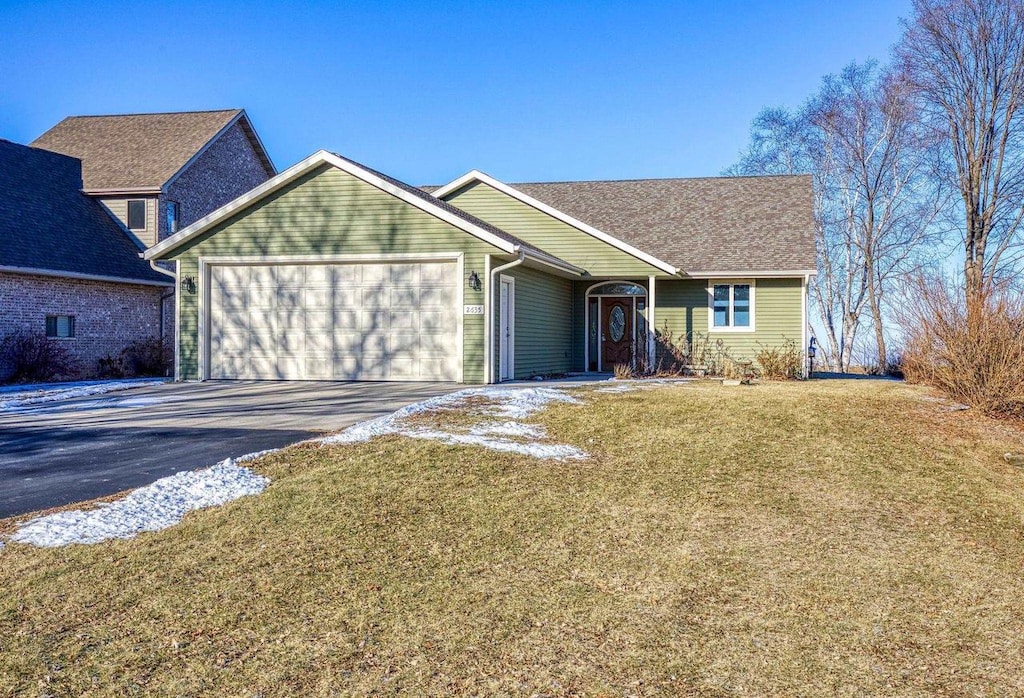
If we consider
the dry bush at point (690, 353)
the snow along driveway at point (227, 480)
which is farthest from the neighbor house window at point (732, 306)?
the snow along driveway at point (227, 480)

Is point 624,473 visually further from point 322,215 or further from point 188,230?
point 188,230

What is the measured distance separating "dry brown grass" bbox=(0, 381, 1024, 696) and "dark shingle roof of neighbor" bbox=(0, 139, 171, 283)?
52.0 feet

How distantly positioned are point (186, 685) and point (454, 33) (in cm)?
2052

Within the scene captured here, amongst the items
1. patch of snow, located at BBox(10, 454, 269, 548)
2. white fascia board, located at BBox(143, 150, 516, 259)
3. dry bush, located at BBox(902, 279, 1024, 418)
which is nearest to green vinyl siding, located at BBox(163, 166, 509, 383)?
white fascia board, located at BBox(143, 150, 516, 259)

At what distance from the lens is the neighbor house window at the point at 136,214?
2522cm

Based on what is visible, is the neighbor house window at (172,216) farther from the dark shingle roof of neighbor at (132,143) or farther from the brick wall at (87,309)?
the brick wall at (87,309)

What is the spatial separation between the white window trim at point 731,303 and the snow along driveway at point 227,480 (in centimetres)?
994

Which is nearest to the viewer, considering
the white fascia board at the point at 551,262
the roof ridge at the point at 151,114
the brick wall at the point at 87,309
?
the white fascia board at the point at 551,262

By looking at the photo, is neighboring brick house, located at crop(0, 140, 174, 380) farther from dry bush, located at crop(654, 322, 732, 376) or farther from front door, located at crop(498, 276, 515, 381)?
dry bush, located at crop(654, 322, 732, 376)

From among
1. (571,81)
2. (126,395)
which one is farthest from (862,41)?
(126,395)

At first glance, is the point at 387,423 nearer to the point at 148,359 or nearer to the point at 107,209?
→ the point at 148,359

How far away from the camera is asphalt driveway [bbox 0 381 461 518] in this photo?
7.64m

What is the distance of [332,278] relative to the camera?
54.6ft

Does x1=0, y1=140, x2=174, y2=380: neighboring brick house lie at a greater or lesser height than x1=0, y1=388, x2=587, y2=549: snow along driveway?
greater
